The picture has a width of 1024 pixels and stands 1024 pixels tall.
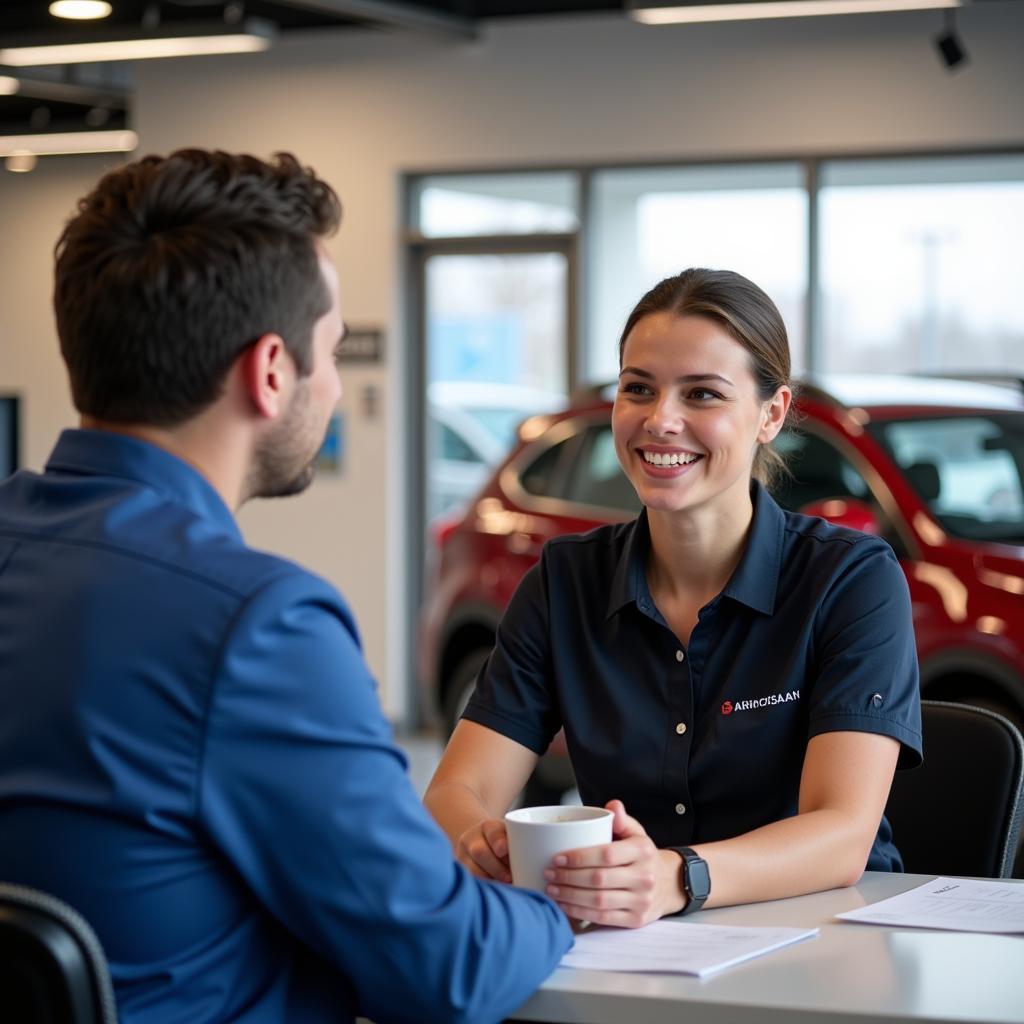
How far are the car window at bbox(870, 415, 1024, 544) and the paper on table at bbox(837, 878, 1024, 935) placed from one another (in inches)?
131

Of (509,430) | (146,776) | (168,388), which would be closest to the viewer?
(146,776)

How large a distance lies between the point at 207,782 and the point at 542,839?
1.70 ft

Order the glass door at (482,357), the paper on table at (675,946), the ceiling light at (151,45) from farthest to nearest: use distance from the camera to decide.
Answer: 1. the glass door at (482,357)
2. the ceiling light at (151,45)
3. the paper on table at (675,946)

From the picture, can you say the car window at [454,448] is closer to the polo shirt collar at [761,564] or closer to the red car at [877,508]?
the red car at [877,508]

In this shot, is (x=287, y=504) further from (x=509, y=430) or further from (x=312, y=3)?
(x=312, y=3)

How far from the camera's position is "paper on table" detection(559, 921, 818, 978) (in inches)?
66.1

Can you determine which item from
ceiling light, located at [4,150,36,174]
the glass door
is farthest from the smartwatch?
ceiling light, located at [4,150,36,174]

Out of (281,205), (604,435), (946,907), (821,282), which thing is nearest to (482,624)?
(604,435)

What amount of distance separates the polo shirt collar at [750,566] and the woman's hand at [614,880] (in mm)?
619

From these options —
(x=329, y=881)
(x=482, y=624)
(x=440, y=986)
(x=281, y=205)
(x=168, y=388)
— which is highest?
(x=281, y=205)

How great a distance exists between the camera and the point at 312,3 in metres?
7.44

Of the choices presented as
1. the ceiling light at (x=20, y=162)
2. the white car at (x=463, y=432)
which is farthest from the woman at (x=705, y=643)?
the ceiling light at (x=20, y=162)

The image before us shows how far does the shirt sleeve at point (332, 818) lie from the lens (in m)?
1.37

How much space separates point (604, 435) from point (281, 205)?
4618 mm
